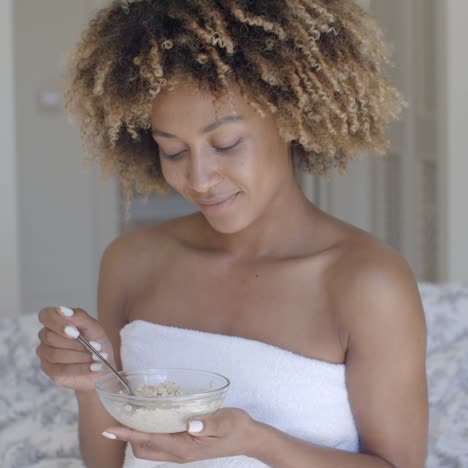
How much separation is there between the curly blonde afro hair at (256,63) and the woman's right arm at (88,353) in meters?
0.30

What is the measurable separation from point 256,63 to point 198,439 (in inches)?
22.2

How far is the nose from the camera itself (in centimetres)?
133

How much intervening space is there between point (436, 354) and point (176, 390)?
3.46ft

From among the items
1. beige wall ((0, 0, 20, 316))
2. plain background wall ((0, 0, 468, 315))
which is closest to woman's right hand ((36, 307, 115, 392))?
beige wall ((0, 0, 20, 316))

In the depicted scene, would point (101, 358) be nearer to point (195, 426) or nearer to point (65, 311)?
point (65, 311)

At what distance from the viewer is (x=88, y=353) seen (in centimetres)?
130

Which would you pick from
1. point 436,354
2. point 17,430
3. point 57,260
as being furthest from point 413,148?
point 17,430

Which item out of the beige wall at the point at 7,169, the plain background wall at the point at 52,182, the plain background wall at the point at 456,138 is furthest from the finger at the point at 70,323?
the plain background wall at the point at 52,182

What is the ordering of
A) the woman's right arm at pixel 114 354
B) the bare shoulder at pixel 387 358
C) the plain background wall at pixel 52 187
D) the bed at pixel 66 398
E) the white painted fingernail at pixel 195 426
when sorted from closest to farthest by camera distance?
the white painted fingernail at pixel 195 426
the bare shoulder at pixel 387 358
the woman's right arm at pixel 114 354
the bed at pixel 66 398
the plain background wall at pixel 52 187

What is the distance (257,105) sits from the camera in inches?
52.9

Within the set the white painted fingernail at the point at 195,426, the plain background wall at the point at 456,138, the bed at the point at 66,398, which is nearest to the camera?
the white painted fingernail at the point at 195,426

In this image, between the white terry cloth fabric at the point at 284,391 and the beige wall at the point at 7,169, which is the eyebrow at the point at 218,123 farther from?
the beige wall at the point at 7,169

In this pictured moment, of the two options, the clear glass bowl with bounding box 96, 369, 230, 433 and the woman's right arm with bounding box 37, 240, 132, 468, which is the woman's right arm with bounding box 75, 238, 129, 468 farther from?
the clear glass bowl with bounding box 96, 369, 230, 433

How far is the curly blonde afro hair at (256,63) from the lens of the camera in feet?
4.33
